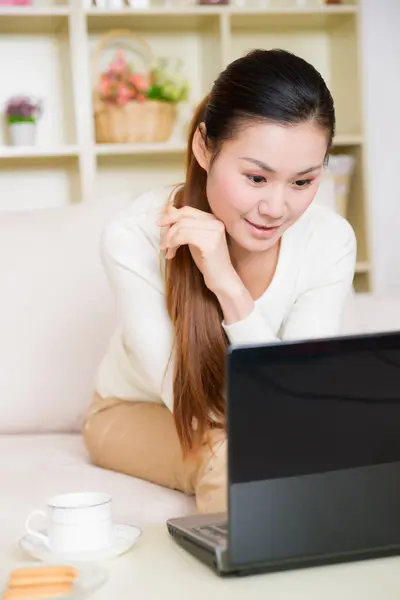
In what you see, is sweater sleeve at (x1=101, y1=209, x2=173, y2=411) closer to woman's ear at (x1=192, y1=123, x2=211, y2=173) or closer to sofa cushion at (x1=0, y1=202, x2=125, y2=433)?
woman's ear at (x1=192, y1=123, x2=211, y2=173)

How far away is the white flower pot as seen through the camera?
3398 millimetres

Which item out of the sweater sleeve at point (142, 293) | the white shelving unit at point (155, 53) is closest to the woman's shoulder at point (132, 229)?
the sweater sleeve at point (142, 293)

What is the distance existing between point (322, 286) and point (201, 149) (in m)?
0.34

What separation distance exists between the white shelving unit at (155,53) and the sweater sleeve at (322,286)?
67.8 inches

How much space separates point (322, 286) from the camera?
1.78 metres

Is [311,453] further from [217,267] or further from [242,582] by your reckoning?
[217,267]

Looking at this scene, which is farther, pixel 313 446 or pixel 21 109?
pixel 21 109

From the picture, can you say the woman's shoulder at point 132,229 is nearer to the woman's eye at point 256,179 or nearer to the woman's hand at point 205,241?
the woman's hand at point 205,241

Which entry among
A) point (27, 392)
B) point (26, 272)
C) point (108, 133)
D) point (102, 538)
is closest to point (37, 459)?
point (27, 392)

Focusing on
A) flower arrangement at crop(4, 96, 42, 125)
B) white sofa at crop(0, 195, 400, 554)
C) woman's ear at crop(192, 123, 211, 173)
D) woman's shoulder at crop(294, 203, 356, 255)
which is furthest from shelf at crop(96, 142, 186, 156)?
woman's ear at crop(192, 123, 211, 173)

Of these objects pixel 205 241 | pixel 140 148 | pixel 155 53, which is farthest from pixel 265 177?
pixel 155 53

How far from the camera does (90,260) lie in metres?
2.13

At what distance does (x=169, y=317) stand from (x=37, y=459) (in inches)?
17.3

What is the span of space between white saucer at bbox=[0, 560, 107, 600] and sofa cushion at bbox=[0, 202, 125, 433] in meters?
0.98
